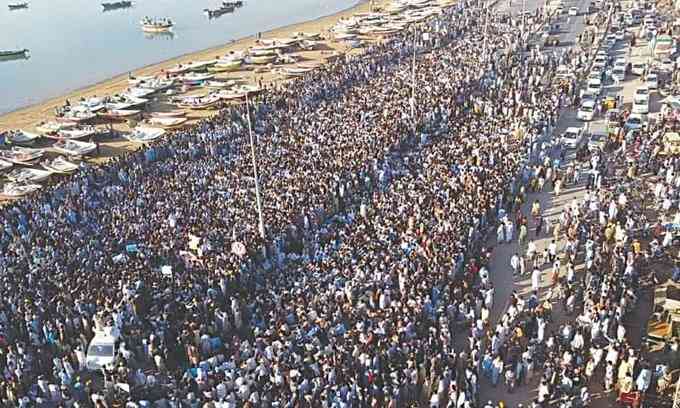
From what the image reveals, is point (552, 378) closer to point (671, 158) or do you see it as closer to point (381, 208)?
point (381, 208)

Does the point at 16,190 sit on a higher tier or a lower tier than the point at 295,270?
→ higher

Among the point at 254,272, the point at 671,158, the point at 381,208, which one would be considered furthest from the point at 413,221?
the point at 671,158

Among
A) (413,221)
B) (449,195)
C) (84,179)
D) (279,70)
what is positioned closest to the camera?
(413,221)

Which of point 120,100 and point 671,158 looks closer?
point 671,158

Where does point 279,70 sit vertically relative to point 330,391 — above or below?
above

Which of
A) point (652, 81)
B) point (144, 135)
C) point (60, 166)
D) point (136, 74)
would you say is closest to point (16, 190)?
point (60, 166)

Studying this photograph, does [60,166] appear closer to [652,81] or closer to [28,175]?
[28,175]
